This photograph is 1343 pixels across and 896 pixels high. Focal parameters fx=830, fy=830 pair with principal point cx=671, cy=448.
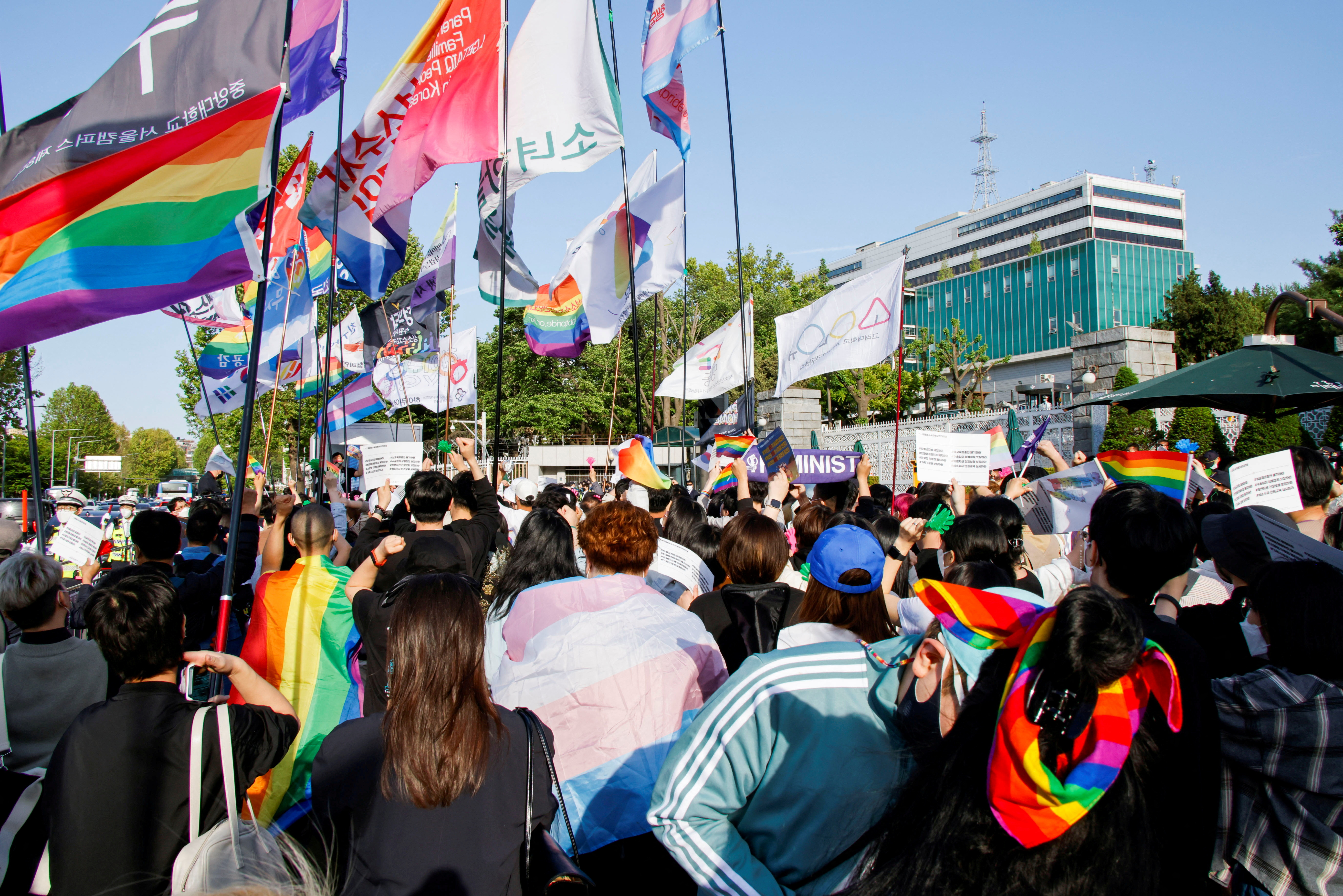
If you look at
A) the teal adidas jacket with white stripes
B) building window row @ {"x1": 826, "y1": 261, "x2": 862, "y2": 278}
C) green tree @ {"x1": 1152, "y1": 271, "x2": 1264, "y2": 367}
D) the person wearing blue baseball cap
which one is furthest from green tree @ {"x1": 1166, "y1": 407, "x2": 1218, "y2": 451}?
building window row @ {"x1": 826, "y1": 261, "x2": 862, "y2": 278}

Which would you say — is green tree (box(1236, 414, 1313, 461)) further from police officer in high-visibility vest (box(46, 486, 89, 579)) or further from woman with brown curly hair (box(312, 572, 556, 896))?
police officer in high-visibility vest (box(46, 486, 89, 579))

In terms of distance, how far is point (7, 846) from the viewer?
2.42 m

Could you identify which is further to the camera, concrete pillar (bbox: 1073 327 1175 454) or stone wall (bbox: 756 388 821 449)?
stone wall (bbox: 756 388 821 449)

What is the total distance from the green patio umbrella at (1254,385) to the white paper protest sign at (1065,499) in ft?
8.41

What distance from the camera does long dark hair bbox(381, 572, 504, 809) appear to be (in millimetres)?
2037

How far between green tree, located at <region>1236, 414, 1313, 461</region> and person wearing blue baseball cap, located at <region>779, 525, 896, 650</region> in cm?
1185

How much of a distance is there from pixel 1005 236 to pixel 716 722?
3511 inches

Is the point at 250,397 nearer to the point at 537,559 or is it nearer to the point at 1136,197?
the point at 537,559

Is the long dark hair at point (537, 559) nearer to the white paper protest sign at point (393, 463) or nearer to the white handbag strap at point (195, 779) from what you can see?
the white handbag strap at point (195, 779)

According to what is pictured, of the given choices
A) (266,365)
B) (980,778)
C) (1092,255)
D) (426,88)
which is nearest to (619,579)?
(980,778)

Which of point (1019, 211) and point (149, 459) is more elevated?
point (1019, 211)

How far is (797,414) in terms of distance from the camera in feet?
64.5

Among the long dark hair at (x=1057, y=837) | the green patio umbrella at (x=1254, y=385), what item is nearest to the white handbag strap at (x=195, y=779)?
the long dark hair at (x=1057, y=837)

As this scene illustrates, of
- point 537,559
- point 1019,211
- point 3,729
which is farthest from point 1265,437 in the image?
point 1019,211
